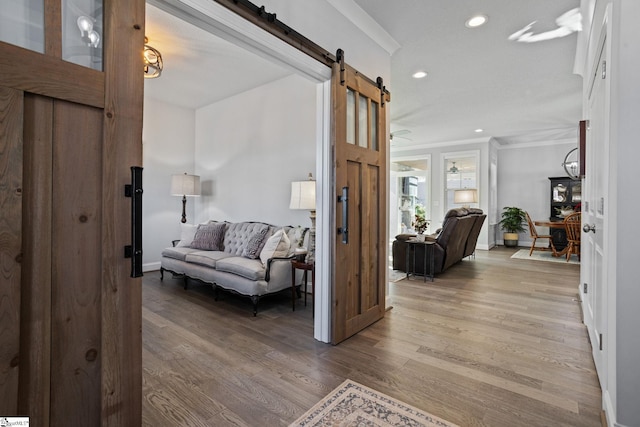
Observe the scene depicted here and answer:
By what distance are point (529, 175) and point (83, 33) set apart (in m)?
9.28

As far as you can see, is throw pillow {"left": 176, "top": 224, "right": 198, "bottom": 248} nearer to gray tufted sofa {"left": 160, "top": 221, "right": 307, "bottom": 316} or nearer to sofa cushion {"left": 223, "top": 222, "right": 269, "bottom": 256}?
gray tufted sofa {"left": 160, "top": 221, "right": 307, "bottom": 316}

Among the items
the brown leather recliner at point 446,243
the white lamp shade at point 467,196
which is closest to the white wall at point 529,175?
the white lamp shade at point 467,196

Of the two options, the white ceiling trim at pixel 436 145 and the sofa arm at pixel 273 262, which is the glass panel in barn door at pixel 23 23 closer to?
the sofa arm at pixel 273 262

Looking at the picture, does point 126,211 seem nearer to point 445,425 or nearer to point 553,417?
point 445,425

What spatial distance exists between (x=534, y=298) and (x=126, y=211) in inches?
165

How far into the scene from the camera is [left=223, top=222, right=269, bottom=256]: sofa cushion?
4.02 meters

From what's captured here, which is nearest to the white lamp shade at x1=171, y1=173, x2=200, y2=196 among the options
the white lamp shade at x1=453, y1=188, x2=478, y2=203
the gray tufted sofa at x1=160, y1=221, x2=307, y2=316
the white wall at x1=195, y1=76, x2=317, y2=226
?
the white wall at x1=195, y1=76, x2=317, y2=226

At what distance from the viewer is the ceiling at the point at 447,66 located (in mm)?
2740

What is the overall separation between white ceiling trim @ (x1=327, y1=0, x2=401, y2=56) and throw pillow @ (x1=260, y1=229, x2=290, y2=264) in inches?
86.2

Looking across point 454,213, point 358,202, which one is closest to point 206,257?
point 358,202

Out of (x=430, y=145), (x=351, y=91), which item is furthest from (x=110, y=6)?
(x=430, y=145)

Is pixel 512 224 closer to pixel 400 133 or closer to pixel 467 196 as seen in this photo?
pixel 467 196

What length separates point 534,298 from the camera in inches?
144

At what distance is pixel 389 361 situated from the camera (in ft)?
7.21
